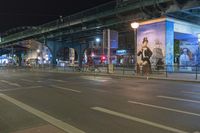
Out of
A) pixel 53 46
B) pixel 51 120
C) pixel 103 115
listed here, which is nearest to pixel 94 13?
pixel 103 115

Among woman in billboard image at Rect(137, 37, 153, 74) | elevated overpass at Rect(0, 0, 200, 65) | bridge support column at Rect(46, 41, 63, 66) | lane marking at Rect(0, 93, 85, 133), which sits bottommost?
lane marking at Rect(0, 93, 85, 133)

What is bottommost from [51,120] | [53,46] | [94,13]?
[51,120]

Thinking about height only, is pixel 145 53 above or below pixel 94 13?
below

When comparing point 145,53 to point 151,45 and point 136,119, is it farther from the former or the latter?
point 136,119

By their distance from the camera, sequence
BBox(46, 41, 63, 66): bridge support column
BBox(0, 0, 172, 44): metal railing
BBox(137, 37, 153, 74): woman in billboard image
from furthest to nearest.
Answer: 1. BBox(46, 41, 63, 66): bridge support column
2. BBox(137, 37, 153, 74): woman in billboard image
3. BBox(0, 0, 172, 44): metal railing

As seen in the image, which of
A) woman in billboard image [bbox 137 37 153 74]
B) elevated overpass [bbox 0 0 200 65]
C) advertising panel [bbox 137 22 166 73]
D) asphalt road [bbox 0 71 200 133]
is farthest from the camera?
woman in billboard image [bbox 137 37 153 74]

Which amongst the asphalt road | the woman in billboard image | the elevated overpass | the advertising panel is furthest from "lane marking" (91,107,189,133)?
the woman in billboard image

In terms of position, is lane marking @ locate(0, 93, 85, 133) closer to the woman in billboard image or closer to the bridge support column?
the woman in billboard image

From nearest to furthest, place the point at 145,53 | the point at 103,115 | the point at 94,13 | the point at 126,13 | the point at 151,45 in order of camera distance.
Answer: the point at 103,115 < the point at 126,13 < the point at 151,45 < the point at 145,53 < the point at 94,13

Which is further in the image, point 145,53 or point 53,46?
point 53,46

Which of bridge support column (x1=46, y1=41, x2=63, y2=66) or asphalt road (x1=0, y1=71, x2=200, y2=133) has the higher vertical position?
bridge support column (x1=46, y1=41, x2=63, y2=66)

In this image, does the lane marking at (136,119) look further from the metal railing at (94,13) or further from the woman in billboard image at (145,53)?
the woman in billboard image at (145,53)

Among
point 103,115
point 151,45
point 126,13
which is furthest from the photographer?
point 151,45

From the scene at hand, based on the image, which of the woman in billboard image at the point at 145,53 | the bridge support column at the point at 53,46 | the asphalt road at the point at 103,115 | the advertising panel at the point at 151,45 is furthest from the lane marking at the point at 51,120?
the bridge support column at the point at 53,46
